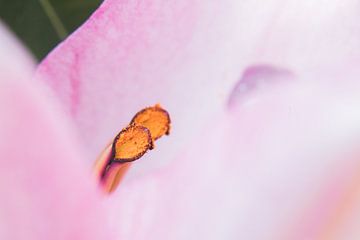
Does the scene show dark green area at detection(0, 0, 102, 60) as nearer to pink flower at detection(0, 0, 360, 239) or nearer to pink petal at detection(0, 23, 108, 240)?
pink flower at detection(0, 0, 360, 239)

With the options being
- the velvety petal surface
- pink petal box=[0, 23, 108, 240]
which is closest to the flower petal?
the velvety petal surface

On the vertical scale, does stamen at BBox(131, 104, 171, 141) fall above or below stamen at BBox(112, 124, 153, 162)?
above

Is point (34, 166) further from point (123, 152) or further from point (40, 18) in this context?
point (40, 18)

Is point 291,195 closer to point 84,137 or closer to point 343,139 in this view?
point 343,139

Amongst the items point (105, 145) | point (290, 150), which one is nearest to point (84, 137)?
point (105, 145)

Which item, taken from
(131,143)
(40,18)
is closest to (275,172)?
(131,143)

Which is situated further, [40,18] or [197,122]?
[40,18]

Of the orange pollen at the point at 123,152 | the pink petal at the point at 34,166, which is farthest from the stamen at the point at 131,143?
the pink petal at the point at 34,166

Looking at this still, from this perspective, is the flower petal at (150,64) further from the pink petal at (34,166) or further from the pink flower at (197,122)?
the pink petal at (34,166)
